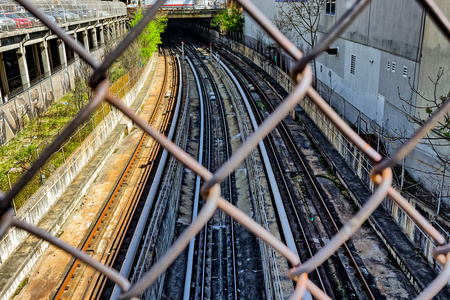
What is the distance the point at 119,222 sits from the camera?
10.4 meters

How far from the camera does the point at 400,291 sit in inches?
309

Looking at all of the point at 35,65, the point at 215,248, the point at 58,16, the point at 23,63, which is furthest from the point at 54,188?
the point at 35,65

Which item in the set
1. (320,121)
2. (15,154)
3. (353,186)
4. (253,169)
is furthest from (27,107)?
(353,186)

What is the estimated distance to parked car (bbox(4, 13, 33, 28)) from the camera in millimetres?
16008

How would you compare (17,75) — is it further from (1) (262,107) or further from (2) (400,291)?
(2) (400,291)

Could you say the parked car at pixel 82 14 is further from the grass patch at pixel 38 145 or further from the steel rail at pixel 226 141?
the steel rail at pixel 226 141

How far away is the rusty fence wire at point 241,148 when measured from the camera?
852 millimetres

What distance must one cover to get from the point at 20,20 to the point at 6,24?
1.38m

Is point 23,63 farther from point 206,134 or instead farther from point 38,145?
point 206,134

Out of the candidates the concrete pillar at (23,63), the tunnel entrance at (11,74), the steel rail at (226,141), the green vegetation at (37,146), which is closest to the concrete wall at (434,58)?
the steel rail at (226,141)

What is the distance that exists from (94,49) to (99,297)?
24199 mm

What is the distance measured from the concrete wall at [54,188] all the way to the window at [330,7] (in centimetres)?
1085

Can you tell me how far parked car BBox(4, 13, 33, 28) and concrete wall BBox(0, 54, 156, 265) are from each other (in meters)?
4.85

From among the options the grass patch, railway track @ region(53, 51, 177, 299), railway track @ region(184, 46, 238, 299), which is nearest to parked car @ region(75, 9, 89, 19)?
the grass patch
